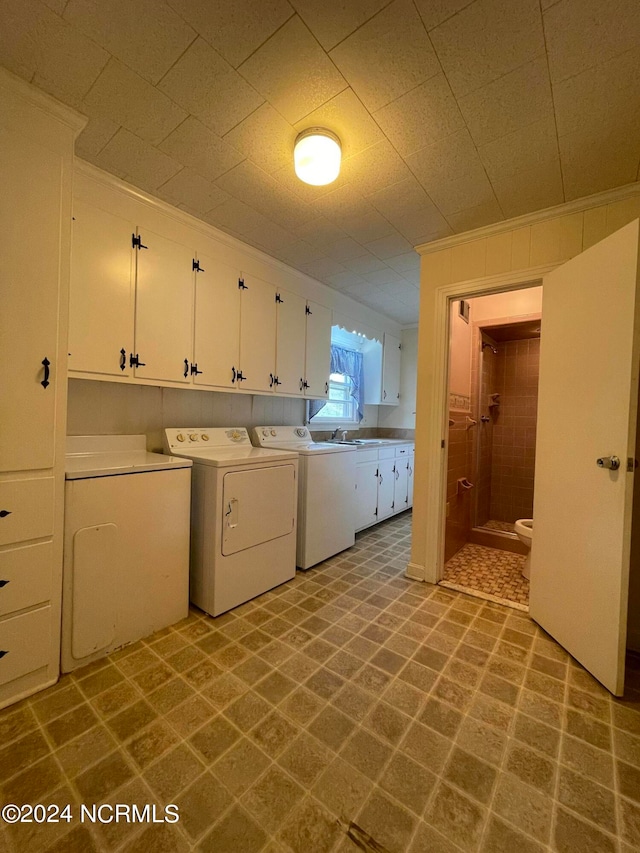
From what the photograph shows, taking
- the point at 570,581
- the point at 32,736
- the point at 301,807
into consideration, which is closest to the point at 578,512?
the point at 570,581

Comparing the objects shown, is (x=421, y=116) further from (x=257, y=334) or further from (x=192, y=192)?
(x=257, y=334)

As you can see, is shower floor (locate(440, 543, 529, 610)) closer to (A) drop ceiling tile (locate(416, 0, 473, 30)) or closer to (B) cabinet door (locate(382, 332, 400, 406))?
(B) cabinet door (locate(382, 332, 400, 406))

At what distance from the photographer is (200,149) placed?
Answer: 170 centimetres

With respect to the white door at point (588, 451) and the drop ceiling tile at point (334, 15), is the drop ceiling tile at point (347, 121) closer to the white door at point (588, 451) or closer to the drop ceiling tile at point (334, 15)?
the drop ceiling tile at point (334, 15)

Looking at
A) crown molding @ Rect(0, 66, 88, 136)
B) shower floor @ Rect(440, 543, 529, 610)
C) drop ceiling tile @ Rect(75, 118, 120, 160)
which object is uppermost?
drop ceiling tile @ Rect(75, 118, 120, 160)

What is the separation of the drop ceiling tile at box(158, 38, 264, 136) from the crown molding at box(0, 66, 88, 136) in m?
0.43

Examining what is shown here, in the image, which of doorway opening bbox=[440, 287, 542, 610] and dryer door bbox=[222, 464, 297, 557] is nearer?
dryer door bbox=[222, 464, 297, 557]

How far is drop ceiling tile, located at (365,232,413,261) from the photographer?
2.48 metres

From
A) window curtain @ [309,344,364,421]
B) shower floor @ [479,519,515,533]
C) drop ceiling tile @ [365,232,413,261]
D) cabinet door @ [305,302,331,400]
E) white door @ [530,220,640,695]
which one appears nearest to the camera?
white door @ [530,220,640,695]

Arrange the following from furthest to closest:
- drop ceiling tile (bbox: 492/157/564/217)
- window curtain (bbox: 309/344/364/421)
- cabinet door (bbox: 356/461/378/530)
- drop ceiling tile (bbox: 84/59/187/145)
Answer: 1. window curtain (bbox: 309/344/364/421)
2. cabinet door (bbox: 356/461/378/530)
3. drop ceiling tile (bbox: 492/157/564/217)
4. drop ceiling tile (bbox: 84/59/187/145)

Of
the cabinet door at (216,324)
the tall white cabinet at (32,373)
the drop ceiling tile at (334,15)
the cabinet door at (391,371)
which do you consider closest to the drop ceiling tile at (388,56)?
the drop ceiling tile at (334,15)

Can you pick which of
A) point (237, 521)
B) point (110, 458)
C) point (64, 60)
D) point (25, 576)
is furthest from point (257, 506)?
point (64, 60)

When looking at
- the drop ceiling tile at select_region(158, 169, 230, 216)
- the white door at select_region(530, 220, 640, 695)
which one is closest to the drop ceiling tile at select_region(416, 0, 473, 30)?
the white door at select_region(530, 220, 640, 695)

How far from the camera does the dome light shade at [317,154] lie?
1547 millimetres
